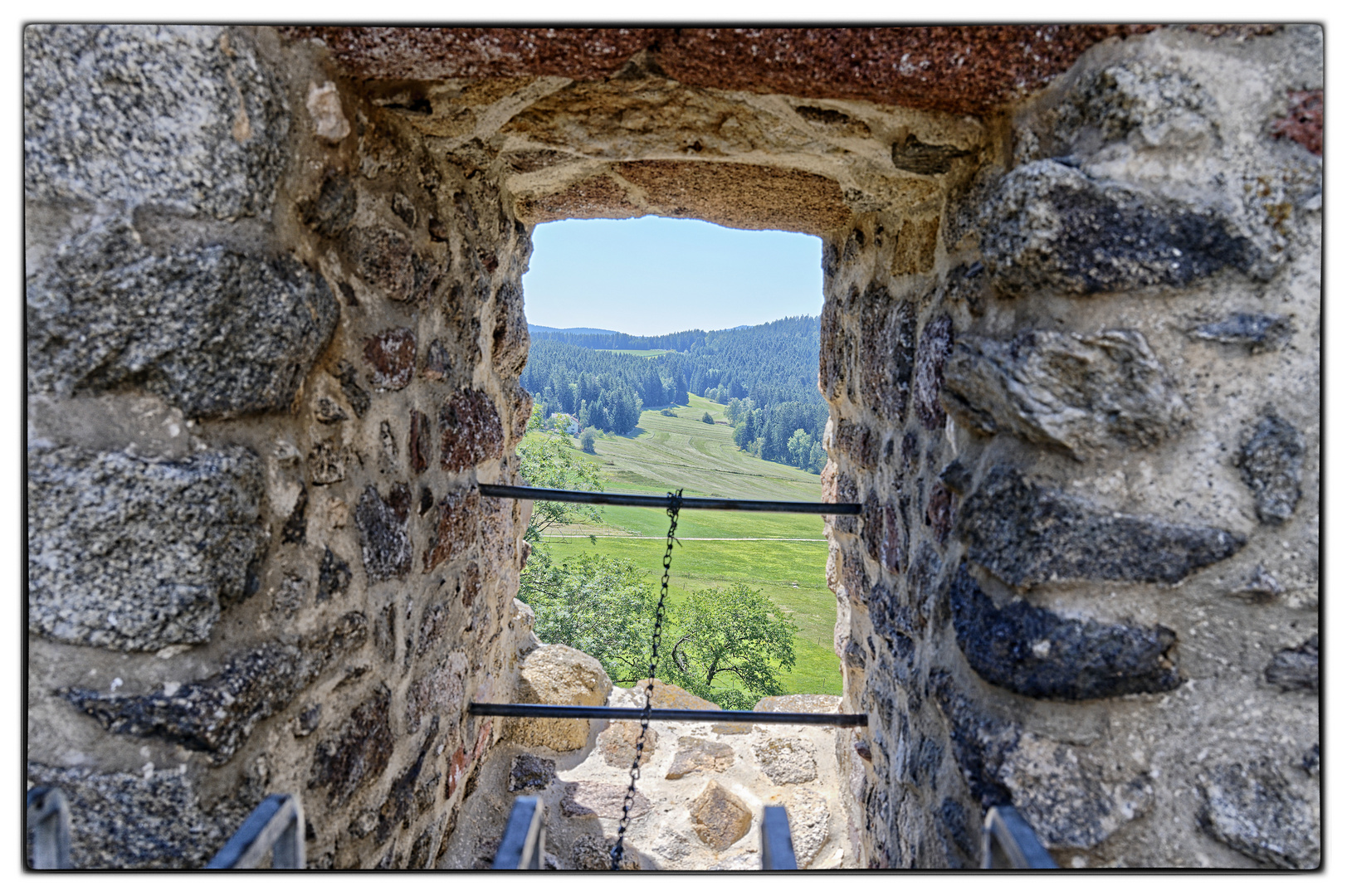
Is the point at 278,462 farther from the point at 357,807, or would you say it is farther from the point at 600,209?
the point at 600,209

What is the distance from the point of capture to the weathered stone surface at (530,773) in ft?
6.79

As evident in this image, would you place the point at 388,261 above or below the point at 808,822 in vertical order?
above

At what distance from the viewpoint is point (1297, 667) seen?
852 mm

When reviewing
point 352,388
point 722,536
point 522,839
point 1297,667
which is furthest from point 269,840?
point 722,536

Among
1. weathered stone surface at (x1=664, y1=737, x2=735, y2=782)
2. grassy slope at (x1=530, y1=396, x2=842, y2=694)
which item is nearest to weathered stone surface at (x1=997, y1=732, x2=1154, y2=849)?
weathered stone surface at (x1=664, y1=737, x2=735, y2=782)

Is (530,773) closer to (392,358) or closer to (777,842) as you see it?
(392,358)

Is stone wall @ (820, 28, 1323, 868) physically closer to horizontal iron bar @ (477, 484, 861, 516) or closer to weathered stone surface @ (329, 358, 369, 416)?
horizontal iron bar @ (477, 484, 861, 516)

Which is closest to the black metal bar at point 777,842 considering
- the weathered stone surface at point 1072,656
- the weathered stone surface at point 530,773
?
the weathered stone surface at point 1072,656

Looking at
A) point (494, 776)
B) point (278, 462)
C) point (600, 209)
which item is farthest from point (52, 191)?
point (494, 776)

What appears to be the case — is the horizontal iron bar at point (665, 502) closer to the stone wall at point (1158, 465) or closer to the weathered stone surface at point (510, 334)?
the weathered stone surface at point (510, 334)

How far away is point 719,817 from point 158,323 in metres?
1.74

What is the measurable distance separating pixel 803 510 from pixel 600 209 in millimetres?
875

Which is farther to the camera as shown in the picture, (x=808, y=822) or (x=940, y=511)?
(x=808, y=822)

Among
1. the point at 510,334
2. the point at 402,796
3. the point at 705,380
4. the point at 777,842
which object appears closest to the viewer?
the point at 777,842
